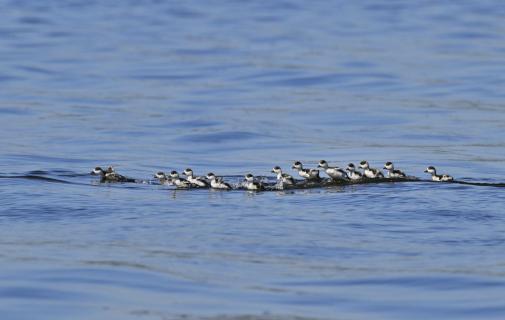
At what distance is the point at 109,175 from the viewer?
2247 centimetres

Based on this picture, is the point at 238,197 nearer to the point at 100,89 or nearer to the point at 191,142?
the point at 191,142

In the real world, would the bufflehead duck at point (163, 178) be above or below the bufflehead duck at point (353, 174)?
below

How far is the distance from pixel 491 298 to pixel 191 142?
15112 millimetres

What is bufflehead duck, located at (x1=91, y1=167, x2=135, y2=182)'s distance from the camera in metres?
22.4

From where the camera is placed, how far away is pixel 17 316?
43.9ft

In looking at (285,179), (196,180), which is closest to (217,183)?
(196,180)

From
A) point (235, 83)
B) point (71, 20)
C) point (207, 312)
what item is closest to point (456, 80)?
point (235, 83)

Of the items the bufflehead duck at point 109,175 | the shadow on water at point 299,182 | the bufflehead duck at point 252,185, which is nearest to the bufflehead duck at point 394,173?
the shadow on water at point 299,182

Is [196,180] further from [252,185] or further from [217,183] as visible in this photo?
[252,185]

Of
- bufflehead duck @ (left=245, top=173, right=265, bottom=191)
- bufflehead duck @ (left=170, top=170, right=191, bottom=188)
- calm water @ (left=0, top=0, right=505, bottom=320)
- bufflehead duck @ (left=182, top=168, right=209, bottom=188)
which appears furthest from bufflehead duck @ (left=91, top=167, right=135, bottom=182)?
bufflehead duck @ (left=245, top=173, right=265, bottom=191)

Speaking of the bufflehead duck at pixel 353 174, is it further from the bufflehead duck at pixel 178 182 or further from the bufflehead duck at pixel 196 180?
the bufflehead duck at pixel 178 182

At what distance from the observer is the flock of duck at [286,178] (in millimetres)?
21641

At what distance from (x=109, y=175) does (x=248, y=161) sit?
4228 mm

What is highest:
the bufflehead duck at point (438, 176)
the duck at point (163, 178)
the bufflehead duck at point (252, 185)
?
the bufflehead duck at point (438, 176)
